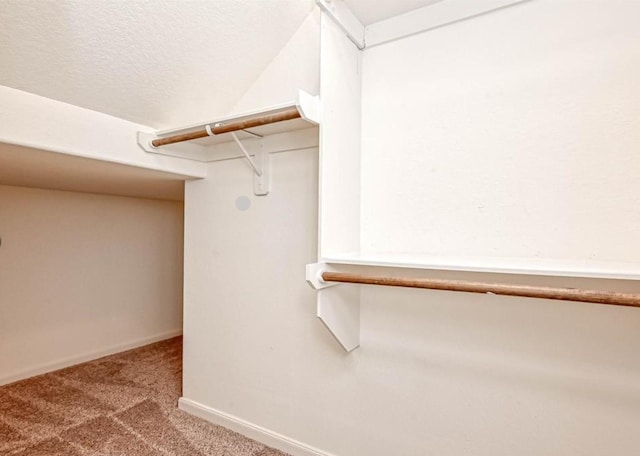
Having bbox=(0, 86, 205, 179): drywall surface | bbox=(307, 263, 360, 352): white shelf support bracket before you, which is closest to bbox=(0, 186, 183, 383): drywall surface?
bbox=(0, 86, 205, 179): drywall surface

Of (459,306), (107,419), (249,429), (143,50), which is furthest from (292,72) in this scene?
(107,419)

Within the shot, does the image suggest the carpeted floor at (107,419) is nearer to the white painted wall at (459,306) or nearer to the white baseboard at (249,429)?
the white baseboard at (249,429)

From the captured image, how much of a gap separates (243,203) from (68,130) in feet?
2.80

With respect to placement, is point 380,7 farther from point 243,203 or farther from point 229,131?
point 243,203

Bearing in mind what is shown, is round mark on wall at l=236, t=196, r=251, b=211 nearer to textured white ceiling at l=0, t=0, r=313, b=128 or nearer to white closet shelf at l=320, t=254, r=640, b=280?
textured white ceiling at l=0, t=0, r=313, b=128

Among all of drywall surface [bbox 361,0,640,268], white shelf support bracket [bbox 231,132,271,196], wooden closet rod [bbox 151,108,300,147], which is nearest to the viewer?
drywall surface [bbox 361,0,640,268]

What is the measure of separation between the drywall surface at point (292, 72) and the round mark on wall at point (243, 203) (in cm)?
51

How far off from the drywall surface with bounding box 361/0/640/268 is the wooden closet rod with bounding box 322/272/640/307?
30 centimetres

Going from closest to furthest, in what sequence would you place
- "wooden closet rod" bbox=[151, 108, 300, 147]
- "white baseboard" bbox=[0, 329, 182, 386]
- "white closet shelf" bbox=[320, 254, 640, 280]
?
1. "white closet shelf" bbox=[320, 254, 640, 280]
2. "wooden closet rod" bbox=[151, 108, 300, 147]
3. "white baseboard" bbox=[0, 329, 182, 386]

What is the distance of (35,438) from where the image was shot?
1.90 meters

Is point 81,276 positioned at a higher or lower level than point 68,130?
lower

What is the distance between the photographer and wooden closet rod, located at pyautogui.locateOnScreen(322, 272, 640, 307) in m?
0.92

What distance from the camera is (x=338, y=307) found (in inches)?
58.8

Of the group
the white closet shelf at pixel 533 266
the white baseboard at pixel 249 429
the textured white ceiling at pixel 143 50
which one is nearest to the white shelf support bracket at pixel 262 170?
the textured white ceiling at pixel 143 50
